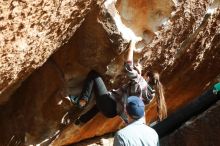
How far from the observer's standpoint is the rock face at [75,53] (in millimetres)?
4477

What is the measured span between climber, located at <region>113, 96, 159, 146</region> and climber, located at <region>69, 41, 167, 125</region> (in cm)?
77

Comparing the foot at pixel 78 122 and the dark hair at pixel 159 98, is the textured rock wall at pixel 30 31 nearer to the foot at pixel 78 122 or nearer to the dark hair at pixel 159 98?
the foot at pixel 78 122

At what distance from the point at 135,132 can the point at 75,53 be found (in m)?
1.61

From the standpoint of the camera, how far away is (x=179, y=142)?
4.98m

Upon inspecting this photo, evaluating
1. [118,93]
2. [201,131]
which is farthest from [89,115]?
[201,131]

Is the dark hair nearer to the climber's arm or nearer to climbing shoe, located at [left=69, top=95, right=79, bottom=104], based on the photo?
the climber's arm

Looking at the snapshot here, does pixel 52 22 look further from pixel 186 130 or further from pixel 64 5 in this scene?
A: pixel 186 130

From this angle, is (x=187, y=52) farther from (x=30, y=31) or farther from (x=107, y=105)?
(x=30, y=31)

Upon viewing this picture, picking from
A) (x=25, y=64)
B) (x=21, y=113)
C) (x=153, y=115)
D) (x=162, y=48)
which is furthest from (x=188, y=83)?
(x=25, y=64)

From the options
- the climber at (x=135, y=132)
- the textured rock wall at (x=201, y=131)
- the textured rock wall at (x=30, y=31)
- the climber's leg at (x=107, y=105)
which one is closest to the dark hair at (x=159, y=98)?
the textured rock wall at (x=201, y=131)

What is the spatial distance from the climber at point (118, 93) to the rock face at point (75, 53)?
0.49 feet

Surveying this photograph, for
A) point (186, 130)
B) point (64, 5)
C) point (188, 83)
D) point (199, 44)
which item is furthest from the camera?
point (188, 83)

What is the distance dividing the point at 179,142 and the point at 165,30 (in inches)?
45.0

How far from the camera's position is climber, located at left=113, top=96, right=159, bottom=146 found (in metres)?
3.84
